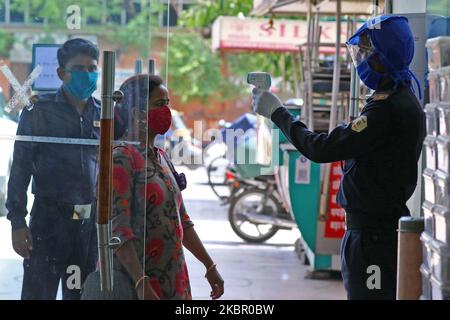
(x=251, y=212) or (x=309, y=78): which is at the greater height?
(x=309, y=78)

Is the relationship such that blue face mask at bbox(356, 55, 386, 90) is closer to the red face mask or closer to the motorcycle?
the red face mask

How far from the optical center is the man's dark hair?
12.7ft

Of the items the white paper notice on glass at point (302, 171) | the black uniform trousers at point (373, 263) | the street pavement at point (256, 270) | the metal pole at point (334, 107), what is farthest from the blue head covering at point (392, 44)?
the white paper notice on glass at point (302, 171)

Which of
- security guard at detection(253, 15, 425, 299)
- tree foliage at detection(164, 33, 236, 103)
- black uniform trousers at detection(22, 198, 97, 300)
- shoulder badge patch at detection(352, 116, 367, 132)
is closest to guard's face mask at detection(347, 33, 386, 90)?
security guard at detection(253, 15, 425, 299)

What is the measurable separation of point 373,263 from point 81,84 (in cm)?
152

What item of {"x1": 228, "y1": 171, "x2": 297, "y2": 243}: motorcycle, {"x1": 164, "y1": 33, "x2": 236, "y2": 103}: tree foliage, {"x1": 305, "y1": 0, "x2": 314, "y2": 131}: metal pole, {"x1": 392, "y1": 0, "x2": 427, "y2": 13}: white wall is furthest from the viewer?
{"x1": 164, "y1": 33, "x2": 236, "y2": 103}: tree foliage

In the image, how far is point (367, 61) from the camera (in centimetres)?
414

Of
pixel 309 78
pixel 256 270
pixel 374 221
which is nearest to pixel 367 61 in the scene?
pixel 374 221

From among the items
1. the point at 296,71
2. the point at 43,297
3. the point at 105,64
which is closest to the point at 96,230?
the point at 43,297

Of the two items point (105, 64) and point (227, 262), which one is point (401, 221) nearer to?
point (105, 64)

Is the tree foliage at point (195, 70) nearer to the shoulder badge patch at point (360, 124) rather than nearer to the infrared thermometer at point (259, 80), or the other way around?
the infrared thermometer at point (259, 80)

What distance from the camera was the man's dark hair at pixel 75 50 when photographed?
386 cm

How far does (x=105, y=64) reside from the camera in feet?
11.7

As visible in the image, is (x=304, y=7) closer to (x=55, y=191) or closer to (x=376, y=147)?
(x=376, y=147)
